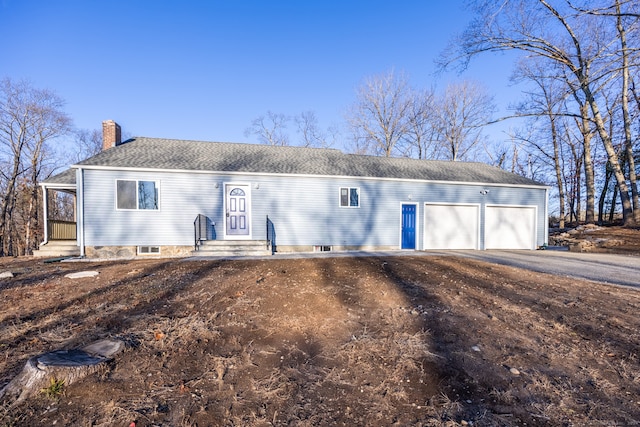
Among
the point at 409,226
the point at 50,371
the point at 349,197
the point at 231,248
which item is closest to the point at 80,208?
the point at 231,248

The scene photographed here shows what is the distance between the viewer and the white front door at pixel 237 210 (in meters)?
10.8

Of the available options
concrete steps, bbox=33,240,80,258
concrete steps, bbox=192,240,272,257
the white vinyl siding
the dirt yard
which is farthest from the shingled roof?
the dirt yard

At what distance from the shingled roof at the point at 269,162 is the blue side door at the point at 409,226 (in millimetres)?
1341

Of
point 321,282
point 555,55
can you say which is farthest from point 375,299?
point 555,55

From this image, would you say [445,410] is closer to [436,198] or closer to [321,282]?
[321,282]

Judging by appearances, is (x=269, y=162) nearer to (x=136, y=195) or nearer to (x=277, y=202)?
(x=277, y=202)

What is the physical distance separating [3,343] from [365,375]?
388 centimetres

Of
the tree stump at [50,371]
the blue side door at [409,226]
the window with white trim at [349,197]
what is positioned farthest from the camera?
the blue side door at [409,226]

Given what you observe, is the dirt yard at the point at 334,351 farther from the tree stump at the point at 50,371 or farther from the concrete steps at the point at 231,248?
the concrete steps at the point at 231,248

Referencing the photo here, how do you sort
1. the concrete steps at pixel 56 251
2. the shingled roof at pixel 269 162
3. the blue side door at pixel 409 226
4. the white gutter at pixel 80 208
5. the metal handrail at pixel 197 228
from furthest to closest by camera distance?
the blue side door at pixel 409 226 < the shingled roof at pixel 269 162 < the metal handrail at pixel 197 228 < the concrete steps at pixel 56 251 < the white gutter at pixel 80 208

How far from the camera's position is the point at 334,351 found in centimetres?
296

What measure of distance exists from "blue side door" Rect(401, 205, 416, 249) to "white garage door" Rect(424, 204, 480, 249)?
0.54 m

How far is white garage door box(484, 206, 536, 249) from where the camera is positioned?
13.0 m

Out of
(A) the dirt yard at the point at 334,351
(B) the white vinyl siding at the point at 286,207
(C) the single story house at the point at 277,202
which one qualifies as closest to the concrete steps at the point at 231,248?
(C) the single story house at the point at 277,202
